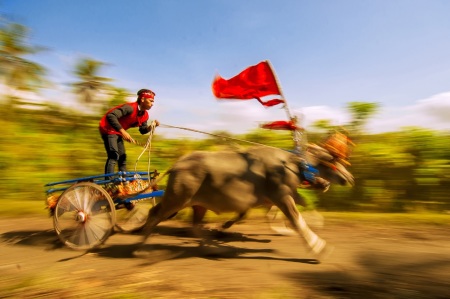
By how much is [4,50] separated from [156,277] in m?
11.3

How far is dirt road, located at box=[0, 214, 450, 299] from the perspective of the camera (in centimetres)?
292

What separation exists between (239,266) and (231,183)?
3.03ft

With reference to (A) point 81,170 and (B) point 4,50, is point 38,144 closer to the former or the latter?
(A) point 81,170

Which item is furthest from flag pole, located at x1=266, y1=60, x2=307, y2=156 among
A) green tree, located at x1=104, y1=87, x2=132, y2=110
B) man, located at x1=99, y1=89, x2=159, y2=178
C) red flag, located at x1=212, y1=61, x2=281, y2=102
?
green tree, located at x1=104, y1=87, x2=132, y2=110

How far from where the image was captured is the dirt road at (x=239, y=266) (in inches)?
115

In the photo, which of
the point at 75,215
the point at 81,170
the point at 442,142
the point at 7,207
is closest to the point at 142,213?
the point at 75,215

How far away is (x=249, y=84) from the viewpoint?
172 inches

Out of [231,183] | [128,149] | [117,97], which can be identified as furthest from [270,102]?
[117,97]

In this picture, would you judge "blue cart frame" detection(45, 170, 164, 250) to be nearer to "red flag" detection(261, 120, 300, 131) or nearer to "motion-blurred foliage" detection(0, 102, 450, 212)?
"motion-blurred foliage" detection(0, 102, 450, 212)

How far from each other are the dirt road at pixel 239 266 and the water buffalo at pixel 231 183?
22.0 inches

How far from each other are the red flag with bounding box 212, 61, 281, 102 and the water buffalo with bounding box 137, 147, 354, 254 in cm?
80

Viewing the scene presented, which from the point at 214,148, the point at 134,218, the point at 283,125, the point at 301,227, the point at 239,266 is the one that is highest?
the point at 283,125

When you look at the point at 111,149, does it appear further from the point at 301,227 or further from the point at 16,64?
the point at 16,64

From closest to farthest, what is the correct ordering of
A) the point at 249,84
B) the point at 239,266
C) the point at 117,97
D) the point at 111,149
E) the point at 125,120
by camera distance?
the point at 239,266, the point at 249,84, the point at 111,149, the point at 125,120, the point at 117,97
